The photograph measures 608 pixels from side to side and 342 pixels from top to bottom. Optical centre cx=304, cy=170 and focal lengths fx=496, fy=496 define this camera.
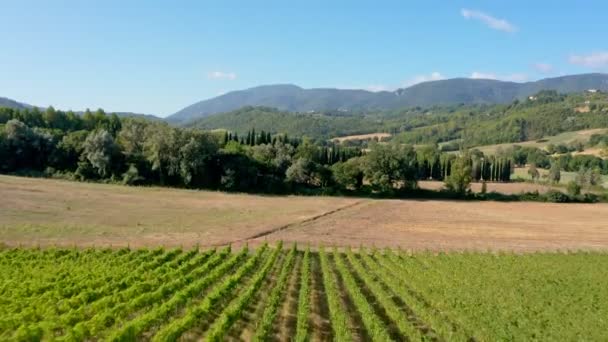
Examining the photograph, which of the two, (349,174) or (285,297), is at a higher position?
(349,174)

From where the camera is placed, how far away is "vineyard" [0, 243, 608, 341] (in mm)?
20922

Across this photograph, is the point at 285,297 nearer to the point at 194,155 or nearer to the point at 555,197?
the point at 194,155

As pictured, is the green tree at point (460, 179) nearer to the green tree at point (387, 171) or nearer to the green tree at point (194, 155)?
the green tree at point (387, 171)

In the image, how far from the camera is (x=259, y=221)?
185 feet

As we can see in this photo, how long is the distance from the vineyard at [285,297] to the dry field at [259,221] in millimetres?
Answer: 8222

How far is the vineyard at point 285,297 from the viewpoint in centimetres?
2092

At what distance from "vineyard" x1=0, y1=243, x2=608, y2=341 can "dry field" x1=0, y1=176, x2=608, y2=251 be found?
8.22 m

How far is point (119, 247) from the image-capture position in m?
39.3

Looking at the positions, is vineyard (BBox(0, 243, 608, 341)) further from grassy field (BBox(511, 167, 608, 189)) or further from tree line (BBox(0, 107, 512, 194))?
grassy field (BBox(511, 167, 608, 189))

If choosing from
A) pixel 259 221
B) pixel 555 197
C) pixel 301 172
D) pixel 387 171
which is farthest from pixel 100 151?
pixel 555 197

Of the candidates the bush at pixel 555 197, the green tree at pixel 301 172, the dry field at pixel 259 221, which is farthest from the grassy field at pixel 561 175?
the green tree at pixel 301 172

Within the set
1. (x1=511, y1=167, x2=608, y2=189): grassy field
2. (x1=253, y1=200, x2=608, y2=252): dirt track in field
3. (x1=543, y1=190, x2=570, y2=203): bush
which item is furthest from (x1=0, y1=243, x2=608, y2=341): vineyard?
(x1=511, y1=167, x2=608, y2=189): grassy field

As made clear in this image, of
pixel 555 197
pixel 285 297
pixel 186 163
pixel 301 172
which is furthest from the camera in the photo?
pixel 555 197

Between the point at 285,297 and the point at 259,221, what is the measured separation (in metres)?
29.0
